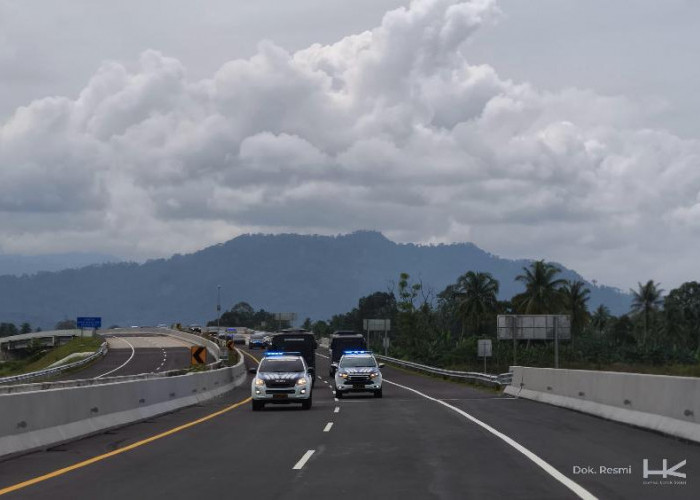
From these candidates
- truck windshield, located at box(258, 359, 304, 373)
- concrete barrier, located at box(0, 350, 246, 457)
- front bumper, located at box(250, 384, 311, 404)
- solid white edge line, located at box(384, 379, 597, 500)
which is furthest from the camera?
truck windshield, located at box(258, 359, 304, 373)

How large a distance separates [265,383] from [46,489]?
58.3ft

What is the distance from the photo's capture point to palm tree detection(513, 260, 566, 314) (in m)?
118

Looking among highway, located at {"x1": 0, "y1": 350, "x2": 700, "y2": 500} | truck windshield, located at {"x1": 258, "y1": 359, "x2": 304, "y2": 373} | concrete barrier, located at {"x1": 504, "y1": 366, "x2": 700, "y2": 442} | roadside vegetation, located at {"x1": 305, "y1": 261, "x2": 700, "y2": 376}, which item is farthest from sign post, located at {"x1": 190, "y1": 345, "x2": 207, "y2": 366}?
roadside vegetation, located at {"x1": 305, "y1": 261, "x2": 700, "y2": 376}

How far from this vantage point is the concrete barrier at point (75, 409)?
16.7m

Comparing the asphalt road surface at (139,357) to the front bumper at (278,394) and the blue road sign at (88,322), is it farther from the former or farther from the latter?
the front bumper at (278,394)

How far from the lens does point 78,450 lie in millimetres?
17438

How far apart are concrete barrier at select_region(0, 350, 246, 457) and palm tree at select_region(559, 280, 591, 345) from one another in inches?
3696

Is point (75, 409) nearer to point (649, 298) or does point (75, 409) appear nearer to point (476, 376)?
point (476, 376)

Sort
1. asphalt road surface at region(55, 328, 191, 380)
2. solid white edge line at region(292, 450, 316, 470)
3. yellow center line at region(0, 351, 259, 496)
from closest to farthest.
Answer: yellow center line at region(0, 351, 259, 496) → solid white edge line at region(292, 450, 316, 470) → asphalt road surface at region(55, 328, 191, 380)

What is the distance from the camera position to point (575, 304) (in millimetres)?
132625

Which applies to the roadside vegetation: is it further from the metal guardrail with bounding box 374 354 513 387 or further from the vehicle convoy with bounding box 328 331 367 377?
the vehicle convoy with bounding box 328 331 367 377

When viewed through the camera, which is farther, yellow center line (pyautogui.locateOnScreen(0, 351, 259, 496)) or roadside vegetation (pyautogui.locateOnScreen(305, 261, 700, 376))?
roadside vegetation (pyautogui.locateOnScreen(305, 261, 700, 376))

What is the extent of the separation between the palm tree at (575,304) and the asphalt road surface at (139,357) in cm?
4594

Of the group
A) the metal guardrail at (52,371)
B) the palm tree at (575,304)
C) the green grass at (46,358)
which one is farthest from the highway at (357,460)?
the palm tree at (575,304)
